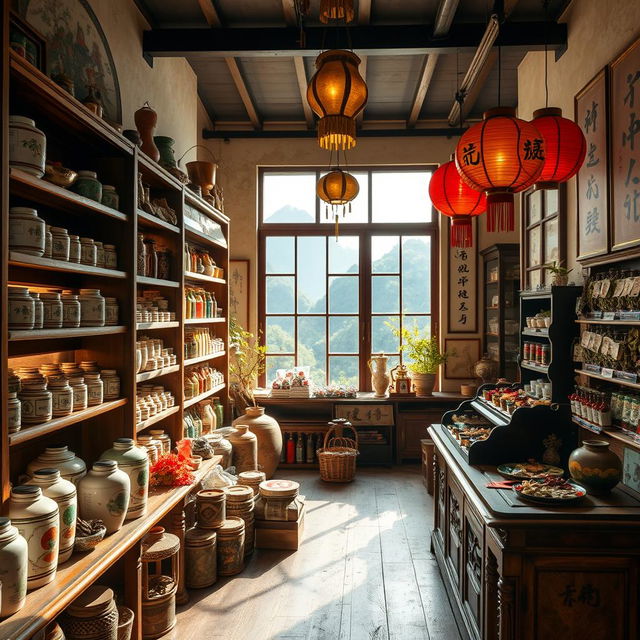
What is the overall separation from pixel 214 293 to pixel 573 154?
355 cm

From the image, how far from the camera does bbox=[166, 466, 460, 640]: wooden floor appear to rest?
116 inches

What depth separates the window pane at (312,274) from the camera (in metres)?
6.99

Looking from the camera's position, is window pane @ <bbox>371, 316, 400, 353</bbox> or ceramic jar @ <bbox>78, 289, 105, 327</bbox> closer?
ceramic jar @ <bbox>78, 289, 105, 327</bbox>

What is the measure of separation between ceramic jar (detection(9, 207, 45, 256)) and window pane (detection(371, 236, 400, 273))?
17.0 ft

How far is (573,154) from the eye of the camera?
110 inches

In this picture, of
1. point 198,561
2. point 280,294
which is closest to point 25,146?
point 198,561

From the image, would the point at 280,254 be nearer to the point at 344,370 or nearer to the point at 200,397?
the point at 344,370

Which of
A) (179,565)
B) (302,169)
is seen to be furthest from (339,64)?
(302,169)

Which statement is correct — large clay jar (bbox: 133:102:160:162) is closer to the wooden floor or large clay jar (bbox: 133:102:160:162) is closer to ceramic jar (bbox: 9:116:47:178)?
ceramic jar (bbox: 9:116:47:178)

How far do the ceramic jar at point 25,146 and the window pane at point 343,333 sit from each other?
505 centimetres

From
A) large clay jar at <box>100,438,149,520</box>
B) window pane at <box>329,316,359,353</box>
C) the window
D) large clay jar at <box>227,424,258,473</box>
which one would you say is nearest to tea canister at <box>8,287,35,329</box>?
large clay jar at <box>100,438,149,520</box>

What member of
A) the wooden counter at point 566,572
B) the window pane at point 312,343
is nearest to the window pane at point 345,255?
the window pane at point 312,343

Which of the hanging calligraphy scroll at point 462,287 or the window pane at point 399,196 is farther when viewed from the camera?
the window pane at point 399,196

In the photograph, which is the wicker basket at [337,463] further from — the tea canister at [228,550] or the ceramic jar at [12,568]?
the ceramic jar at [12,568]
